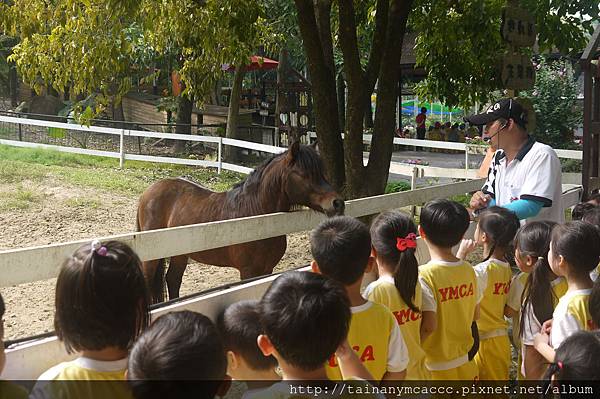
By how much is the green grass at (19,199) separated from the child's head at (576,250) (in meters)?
9.85

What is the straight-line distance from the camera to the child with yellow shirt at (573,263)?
2.97m

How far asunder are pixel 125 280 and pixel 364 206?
3.81m

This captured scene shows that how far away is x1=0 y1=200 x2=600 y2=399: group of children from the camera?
1.96m

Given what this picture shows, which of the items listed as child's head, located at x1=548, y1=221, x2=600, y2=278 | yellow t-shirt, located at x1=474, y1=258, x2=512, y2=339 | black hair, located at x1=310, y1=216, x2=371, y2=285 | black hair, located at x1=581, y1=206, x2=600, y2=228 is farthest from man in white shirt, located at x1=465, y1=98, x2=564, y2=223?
black hair, located at x1=310, y1=216, x2=371, y2=285

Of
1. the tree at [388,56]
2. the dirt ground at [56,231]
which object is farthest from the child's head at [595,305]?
the tree at [388,56]

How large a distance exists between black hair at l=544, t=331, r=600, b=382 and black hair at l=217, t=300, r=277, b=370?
0.88 m

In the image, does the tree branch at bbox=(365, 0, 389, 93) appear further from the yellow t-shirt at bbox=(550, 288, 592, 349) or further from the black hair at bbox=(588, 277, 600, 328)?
the black hair at bbox=(588, 277, 600, 328)

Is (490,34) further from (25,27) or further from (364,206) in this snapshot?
(25,27)

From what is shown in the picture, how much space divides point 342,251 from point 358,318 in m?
0.27

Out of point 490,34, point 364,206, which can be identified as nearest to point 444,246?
point 364,206

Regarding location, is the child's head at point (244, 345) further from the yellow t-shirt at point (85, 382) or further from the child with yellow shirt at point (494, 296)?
the child with yellow shirt at point (494, 296)

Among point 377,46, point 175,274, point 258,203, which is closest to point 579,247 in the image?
point 258,203

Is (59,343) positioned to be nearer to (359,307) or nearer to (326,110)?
(359,307)

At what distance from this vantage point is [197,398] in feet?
6.01
